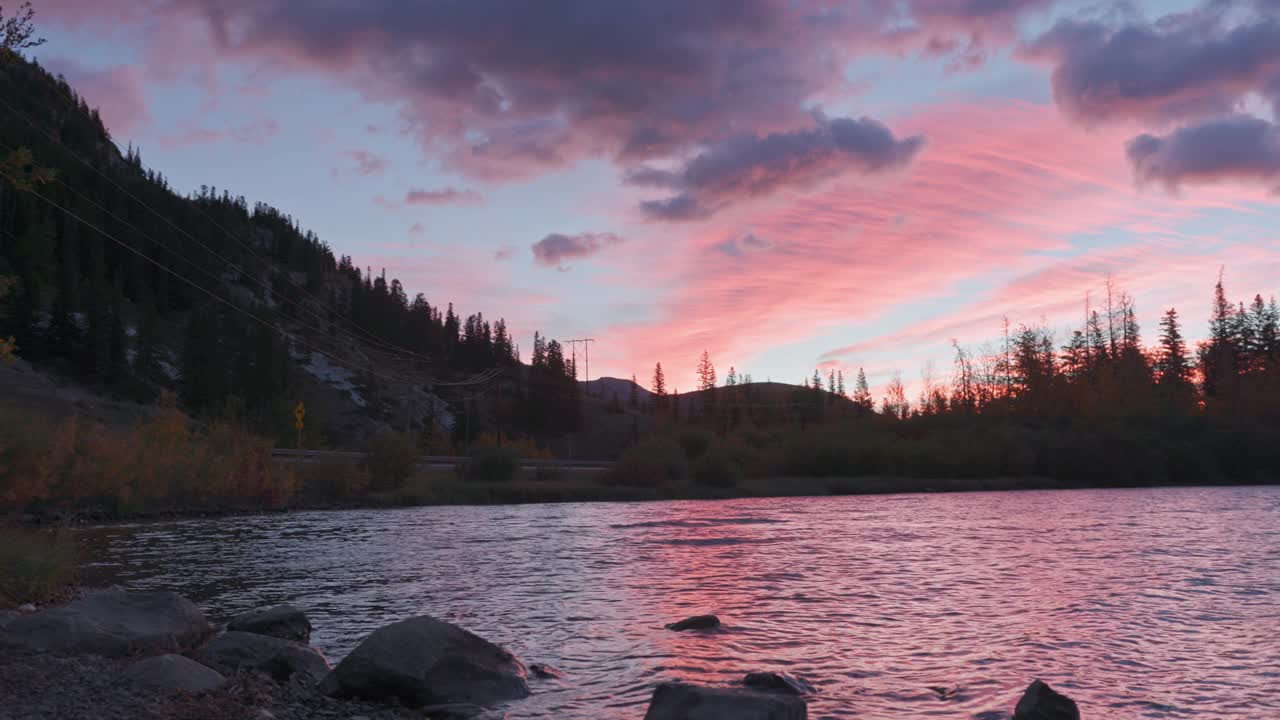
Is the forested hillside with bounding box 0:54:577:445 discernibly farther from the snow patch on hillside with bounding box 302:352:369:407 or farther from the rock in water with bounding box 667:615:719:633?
the rock in water with bounding box 667:615:719:633

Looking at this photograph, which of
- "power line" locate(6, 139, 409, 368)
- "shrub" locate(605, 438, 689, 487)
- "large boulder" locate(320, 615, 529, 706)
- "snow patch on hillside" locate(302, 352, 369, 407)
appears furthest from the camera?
"snow patch on hillside" locate(302, 352, 369, 407)

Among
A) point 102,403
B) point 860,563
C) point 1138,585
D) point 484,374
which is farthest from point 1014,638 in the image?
point 484,374

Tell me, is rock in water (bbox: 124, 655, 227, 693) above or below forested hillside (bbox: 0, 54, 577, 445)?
below

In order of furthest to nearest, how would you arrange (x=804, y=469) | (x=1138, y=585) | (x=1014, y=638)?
(x=804, y=469), (x=1138, y=585), (x=1014, y=638)

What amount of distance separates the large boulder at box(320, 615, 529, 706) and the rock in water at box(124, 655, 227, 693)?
1.52 meters

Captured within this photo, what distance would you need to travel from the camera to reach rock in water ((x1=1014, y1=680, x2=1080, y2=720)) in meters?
8.07

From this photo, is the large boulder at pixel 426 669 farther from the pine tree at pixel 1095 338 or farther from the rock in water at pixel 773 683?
the pine tree at pixel 1095 338

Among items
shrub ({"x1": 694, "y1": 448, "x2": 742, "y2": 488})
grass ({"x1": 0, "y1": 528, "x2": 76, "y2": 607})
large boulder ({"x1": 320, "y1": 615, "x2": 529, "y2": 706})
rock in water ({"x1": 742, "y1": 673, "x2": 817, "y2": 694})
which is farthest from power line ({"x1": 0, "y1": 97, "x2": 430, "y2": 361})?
rock in water ({"x1": 742, "y1": 673, "x2": 817, "y2": 694})

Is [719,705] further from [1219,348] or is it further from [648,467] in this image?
[1219,348]

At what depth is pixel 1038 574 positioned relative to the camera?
1928 cm

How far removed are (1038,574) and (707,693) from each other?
14323 mm

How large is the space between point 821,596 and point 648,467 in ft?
134

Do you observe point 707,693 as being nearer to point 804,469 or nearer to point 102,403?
point 804,469

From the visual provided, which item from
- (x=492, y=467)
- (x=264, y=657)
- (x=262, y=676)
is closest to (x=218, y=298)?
(x=492, y=467)
